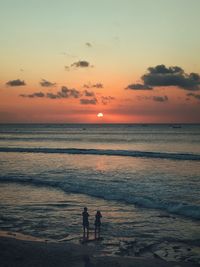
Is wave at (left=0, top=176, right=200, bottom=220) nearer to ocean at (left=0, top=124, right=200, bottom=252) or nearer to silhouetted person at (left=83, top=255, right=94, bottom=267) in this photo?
ocean at (left=0, top=124, right=200, bottom=252)

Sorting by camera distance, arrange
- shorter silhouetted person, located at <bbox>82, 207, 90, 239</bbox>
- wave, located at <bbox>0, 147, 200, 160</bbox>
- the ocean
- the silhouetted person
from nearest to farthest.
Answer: the silhouetted person → shorter silhouetted person, located at <bbox>82, 207, 90, 239</bbox> → the ocean → wave, located at <bbox>0, 147, 200, 160</bbox>

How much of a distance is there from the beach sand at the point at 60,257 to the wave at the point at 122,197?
8.26m

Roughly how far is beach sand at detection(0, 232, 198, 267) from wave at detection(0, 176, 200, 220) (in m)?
8.26

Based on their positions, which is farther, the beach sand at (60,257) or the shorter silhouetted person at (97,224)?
the shorter silhouetted person at (97,224)

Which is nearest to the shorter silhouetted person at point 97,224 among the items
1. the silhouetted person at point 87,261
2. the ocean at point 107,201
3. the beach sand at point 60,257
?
the ocean at point 107,201

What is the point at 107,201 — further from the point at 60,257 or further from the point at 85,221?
the point at 60,257

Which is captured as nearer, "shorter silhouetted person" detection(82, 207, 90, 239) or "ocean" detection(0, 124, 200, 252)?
"shorter silhouetted person" detection(82, 207, 90, 239)

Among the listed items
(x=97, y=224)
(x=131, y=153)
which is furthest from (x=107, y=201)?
(x=131, y=153)

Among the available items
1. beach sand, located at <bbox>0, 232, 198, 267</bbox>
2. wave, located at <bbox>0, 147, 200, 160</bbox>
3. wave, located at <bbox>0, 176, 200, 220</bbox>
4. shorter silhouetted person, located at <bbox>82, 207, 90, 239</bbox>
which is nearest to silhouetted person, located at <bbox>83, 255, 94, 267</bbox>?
beach sand, located at <bbox>0, 232, 198, 267</bbox>

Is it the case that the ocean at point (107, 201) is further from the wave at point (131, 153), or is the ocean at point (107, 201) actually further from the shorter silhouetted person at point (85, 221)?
the wave at point (131, 153)

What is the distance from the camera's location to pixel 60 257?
15617mm

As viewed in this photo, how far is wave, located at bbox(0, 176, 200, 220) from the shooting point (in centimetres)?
2386

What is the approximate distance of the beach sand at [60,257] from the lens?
14953 mm

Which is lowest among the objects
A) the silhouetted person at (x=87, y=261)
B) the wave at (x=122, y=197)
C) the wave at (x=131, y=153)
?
the silhouetted person at (x=87, y=261)
